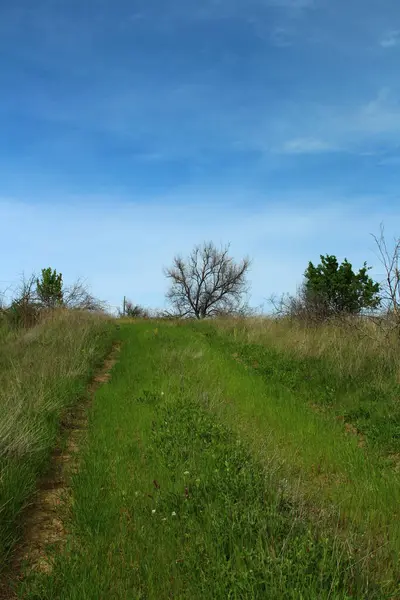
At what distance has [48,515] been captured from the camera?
4.06 metres

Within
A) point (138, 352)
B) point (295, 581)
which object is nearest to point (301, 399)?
point (295, 581)

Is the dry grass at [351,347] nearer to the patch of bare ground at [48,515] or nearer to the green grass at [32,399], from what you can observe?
the green grass at [32,399]

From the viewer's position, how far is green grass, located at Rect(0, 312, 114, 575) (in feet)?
13.0

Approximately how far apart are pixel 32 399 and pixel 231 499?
4.35 m

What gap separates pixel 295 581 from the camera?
2576 millimetres

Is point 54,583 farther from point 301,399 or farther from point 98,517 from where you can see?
point 301,399

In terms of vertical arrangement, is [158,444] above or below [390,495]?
above

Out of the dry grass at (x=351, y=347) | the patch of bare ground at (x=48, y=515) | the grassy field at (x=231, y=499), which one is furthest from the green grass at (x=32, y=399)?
the dry grass at (x=351, y=347)

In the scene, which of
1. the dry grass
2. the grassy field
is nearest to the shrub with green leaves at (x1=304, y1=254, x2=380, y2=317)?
the dry grass

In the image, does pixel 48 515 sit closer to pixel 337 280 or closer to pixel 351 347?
pixel 351 347

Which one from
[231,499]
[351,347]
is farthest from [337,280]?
[231,499]

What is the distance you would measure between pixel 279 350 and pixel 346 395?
4.58 metres

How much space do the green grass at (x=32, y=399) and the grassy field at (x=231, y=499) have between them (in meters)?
0.48

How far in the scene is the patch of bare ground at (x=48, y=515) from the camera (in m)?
3.23
